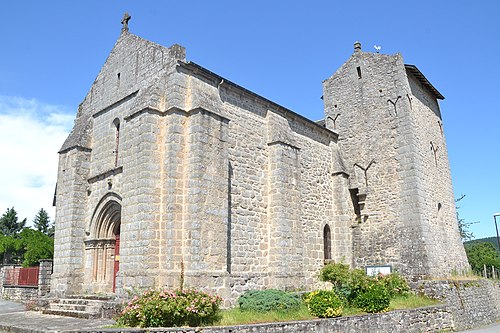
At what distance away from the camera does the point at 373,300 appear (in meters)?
13.1

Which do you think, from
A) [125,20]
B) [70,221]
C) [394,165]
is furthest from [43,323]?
[394,165]

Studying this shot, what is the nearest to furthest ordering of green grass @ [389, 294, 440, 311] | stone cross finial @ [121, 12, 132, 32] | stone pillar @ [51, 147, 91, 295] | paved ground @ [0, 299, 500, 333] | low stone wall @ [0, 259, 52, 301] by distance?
paved ground @ [0, 299, 500, 333] → green grass @ [389, 294, 440, 311] → stone pillar @ [51, 147, 91, 295] → stone cross finial @ [121, 12, 132, 32] → low stone wall @ [0, 259, 52, 301]

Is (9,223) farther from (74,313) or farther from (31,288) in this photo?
(74,313)

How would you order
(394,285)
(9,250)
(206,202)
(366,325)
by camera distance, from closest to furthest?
(366,325) → (206,202) → (394,285) → (9,250)

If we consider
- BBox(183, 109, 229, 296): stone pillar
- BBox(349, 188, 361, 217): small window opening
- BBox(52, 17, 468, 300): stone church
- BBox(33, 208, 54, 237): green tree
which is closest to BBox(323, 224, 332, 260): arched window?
BBox(52, 17, 468, 300): stone church

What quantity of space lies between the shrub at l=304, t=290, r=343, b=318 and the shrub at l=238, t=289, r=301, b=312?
50 cm

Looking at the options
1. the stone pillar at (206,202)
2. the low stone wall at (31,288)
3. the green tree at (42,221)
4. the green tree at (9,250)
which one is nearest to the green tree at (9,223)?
the green tree at (42,221)

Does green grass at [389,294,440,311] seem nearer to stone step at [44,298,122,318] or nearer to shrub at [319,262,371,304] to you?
shrub at [319,262,371,304]

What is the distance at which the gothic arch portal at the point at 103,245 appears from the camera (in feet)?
50.2

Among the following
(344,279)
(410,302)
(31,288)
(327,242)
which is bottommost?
(410,302)

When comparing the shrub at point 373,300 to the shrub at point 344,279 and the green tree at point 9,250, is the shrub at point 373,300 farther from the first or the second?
the green tree at point 9,250

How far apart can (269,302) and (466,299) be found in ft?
31.9

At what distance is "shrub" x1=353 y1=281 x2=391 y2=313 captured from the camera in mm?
13070

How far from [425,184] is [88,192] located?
1414 centimetres
